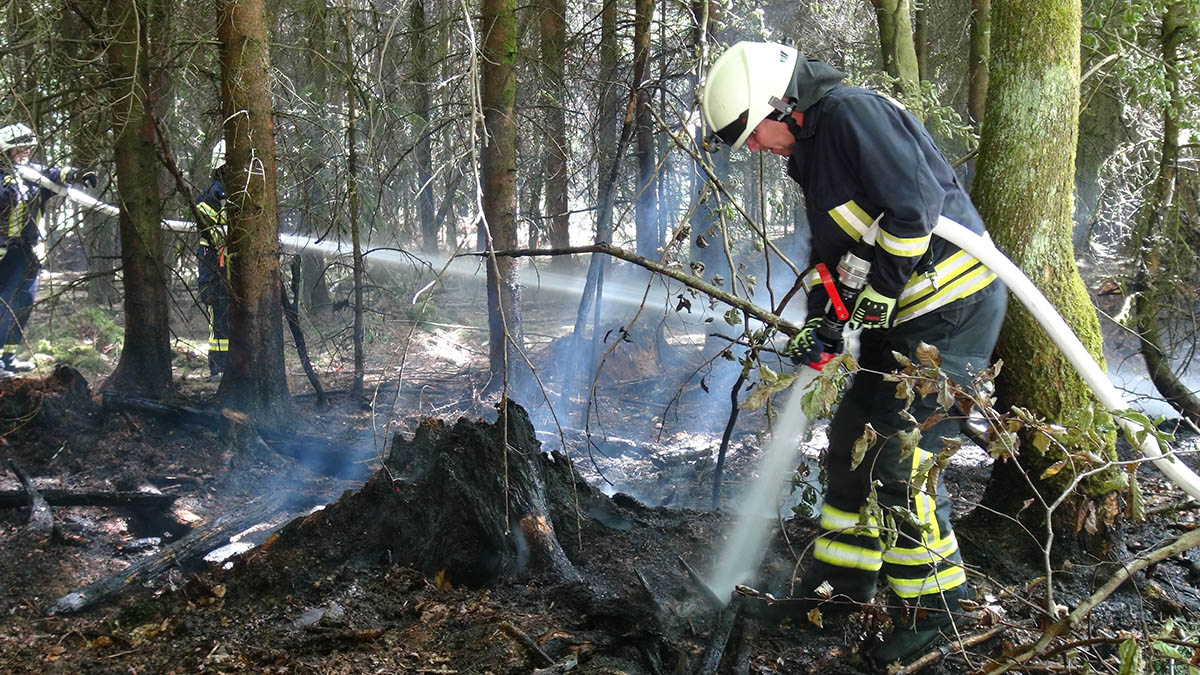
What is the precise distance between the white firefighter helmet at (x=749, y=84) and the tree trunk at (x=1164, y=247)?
3.96 meters

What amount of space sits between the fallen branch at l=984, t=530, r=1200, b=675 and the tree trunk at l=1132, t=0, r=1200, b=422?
149 inches

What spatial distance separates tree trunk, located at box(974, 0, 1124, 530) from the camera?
12.4ft

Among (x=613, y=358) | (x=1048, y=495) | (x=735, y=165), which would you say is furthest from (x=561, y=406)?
(x=735, y=165)

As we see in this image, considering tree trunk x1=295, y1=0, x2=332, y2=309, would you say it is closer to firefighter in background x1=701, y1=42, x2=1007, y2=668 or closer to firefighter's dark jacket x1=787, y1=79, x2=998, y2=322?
firefighter in background x1=701, y1=42, x2=1007, y2=668

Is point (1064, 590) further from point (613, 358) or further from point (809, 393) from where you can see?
point (613, 358)

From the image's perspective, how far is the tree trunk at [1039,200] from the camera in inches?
148

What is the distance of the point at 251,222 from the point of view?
19.9 ft

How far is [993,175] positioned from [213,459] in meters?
5.28

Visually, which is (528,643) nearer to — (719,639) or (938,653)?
(719,639)

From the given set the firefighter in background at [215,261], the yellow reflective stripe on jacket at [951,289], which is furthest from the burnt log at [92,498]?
the yellow reflective stripe on jacket at [951,289]

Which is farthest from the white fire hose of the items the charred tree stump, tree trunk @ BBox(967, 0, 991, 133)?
tree trunk @ BBox(967, 0, 991, 133)

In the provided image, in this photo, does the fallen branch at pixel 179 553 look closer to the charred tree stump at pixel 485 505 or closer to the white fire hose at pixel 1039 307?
the charred tree stump at pixel 485 505

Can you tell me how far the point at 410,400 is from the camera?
27.1ft

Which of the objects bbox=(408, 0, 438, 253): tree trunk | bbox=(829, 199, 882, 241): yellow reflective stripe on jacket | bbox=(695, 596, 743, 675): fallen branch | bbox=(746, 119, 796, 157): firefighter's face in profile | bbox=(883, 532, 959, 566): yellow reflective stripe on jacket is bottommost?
A: bbox=(695, 596, 743, 675): fallen branch
